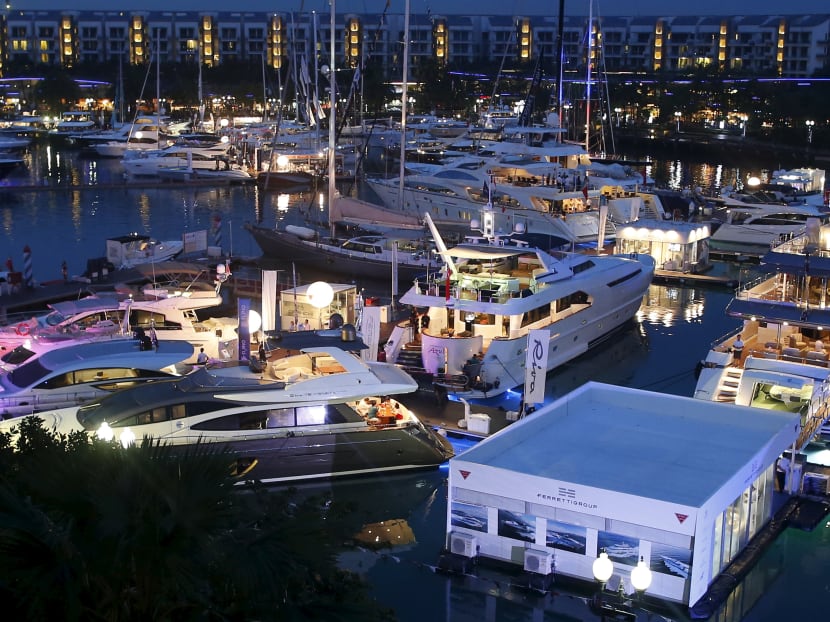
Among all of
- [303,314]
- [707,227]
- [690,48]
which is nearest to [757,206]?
[707,227]

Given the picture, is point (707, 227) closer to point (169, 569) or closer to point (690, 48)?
point (169, 569)

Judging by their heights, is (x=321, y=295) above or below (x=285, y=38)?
below

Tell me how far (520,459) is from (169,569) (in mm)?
6397

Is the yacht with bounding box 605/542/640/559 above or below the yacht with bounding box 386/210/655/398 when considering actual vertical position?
below

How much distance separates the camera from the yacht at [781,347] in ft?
49.9

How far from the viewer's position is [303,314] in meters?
19.2

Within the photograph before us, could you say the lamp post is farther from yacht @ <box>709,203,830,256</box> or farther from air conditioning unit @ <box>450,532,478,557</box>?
yacht @ <box>709,203,830,256</box>

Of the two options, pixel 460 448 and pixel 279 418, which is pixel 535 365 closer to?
pixel 460 448

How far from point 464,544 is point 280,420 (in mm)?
3221

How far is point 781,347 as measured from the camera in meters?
16.8

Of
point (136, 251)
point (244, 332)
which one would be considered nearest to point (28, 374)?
point (244, 332)

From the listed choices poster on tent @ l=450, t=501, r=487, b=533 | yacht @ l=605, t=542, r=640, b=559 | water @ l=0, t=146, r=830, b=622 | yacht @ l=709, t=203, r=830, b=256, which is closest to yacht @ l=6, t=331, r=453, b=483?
water @ l=0, t=146, r=830, b=622

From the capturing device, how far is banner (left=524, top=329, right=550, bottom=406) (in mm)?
14906

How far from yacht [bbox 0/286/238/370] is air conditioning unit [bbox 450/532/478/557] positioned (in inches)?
271
